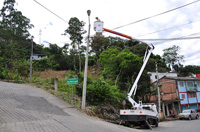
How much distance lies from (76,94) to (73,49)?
→ 67.6 feet

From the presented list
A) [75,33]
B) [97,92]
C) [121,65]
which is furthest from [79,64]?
[97,92]

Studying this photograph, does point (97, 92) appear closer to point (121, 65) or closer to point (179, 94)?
point (121, 65)

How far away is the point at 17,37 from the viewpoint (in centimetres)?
4006

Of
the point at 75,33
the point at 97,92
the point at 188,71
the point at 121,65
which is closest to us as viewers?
the point at 97,92

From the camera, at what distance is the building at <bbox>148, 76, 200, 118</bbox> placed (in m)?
33.8

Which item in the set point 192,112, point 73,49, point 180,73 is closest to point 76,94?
point 192,112

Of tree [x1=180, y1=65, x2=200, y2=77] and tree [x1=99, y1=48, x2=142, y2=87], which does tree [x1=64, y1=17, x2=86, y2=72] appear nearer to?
tree [x1=99, y1=48, x2=142, y2=87]

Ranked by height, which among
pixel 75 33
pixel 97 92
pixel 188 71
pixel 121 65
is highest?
pixel 75 33

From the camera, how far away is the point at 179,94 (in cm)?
3388

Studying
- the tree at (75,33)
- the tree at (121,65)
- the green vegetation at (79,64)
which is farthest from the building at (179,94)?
the tree at (75,33)

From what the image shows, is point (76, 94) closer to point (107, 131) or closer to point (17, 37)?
point (107, 131)

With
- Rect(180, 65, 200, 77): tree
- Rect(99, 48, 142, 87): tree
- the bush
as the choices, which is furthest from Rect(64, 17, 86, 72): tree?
Rect(180, 65, 200, 77): tree

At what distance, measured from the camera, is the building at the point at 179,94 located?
33750 millimetres

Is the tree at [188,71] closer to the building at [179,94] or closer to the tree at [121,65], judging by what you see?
the building at [179,94]
